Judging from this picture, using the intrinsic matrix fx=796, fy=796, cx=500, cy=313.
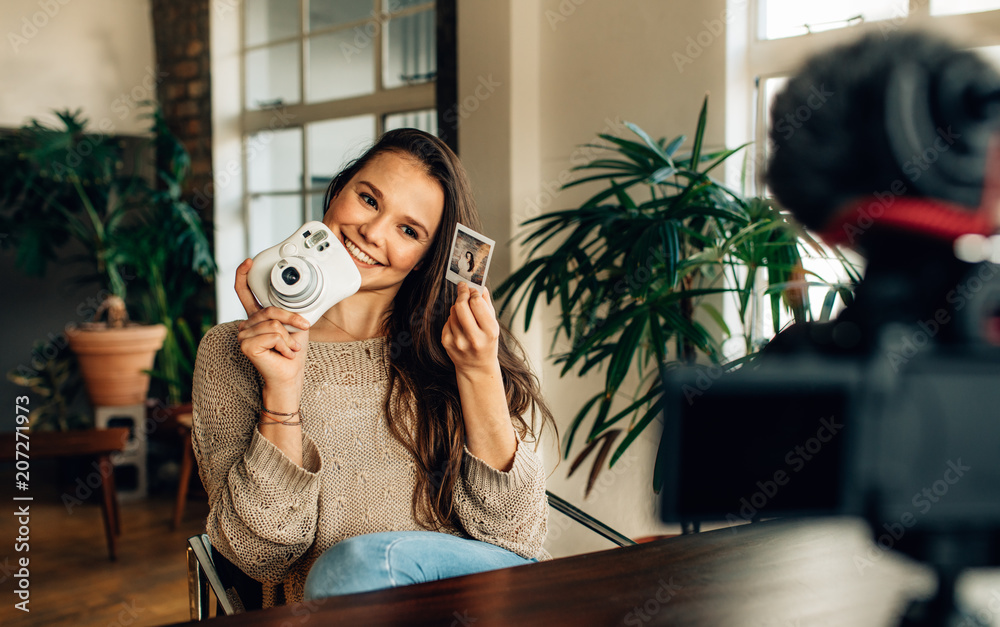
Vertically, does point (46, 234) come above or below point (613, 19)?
below

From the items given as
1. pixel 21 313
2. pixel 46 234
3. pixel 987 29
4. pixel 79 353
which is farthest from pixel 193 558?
pixel 21 313

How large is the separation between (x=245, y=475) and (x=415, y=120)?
2.71m

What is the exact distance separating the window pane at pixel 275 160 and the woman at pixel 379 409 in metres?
3.00

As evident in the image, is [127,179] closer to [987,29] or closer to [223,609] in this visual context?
[223,609]

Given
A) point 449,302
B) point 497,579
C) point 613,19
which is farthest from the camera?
point 613,19

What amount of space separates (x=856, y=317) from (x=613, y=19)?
2.41 m

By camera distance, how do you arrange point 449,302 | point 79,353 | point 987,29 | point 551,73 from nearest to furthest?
point 449,302 < point 987,29 < point 551,73 < point 79,353

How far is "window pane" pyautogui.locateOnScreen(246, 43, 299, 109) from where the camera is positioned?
4.28m

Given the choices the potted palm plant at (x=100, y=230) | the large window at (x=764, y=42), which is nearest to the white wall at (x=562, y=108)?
the large window at (x=764, y=42)

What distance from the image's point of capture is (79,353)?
3.87 m

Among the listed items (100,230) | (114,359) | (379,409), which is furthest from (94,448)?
(379,409)

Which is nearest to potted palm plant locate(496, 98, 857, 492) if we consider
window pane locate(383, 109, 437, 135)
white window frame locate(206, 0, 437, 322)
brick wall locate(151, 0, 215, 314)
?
window pane locate(383, 109, 437, 135)

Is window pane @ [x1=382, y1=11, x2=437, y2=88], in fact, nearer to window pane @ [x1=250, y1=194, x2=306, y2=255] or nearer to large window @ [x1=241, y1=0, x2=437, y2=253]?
large window @ [x1=241, y1=0, x2=437, y2=253]

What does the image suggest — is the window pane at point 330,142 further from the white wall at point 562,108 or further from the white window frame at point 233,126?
the white wall at point 562,108
